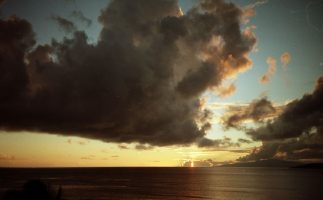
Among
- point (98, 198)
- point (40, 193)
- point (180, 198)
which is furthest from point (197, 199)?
point (40, 193)

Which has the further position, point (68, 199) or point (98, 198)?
point (98, 198)

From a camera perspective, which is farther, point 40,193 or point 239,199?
point 239,199

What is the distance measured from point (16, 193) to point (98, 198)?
167ft

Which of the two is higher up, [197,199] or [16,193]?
[16,193]

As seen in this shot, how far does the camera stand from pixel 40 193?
59.0 m

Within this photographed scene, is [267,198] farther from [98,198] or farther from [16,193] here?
[16,193]

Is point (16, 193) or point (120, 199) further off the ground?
point (16, 193)

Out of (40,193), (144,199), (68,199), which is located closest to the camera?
(40,193)

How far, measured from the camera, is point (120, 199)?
10619 centimetres

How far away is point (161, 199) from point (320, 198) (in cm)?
5905

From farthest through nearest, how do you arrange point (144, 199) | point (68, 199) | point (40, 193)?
1. point (144, 199)
2. point (68, 199)
3. point (40, 193)

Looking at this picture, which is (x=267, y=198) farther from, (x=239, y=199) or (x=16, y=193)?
(x=16, y=193)

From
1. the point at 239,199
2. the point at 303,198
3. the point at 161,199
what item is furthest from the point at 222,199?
the point at 303,198

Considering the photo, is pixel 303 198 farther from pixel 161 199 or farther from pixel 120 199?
pixel 120 199
